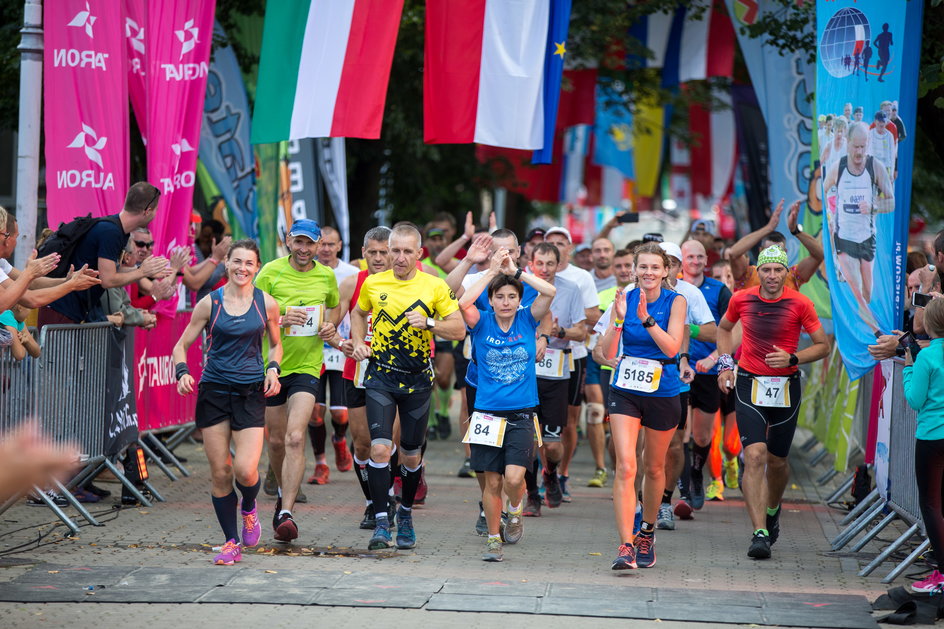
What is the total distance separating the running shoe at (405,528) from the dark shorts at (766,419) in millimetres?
2374

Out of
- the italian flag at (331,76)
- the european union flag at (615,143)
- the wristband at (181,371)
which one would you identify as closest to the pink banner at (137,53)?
the italian flag at (331,76)

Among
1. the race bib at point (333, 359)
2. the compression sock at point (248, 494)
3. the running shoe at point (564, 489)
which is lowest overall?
the running shoe at point (564, 489)

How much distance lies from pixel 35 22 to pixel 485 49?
4180mm

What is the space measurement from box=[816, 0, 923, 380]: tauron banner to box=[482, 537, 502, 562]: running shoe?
117 inches

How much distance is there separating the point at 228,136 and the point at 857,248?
831cm

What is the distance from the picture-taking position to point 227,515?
27.5 ft

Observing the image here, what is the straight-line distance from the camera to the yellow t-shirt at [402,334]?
29.6 feet

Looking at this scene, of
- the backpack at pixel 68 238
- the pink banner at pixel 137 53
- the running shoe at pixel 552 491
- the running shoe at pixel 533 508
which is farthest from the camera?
the pink banner at pixel 137 53

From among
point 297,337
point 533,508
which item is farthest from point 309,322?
point 533,508

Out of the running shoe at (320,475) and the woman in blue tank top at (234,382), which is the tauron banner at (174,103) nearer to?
the running shoe at (320,475)

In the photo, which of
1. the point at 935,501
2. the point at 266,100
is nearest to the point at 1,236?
the point at 266,100

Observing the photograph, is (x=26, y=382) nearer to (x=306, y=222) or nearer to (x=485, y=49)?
(x=306, y=222)

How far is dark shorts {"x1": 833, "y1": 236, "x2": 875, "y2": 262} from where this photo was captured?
961cm

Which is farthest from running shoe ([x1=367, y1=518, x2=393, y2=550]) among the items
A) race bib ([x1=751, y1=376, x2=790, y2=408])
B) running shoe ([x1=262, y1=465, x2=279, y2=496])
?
race bib ([x1=751, y1=376, x2=790, y2=408])
